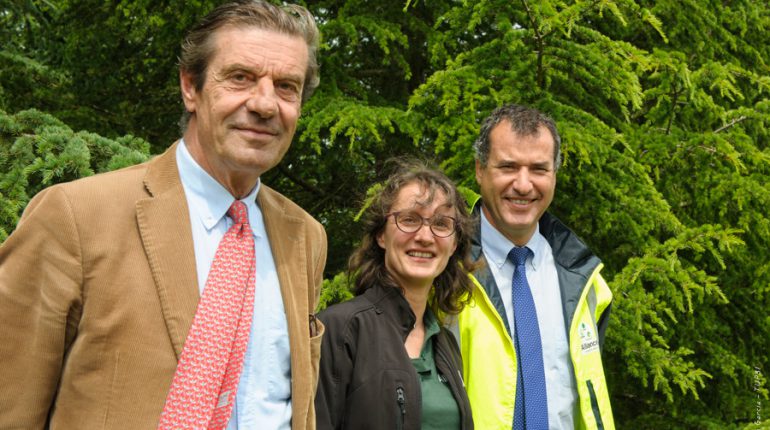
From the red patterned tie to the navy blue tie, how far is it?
1392mm

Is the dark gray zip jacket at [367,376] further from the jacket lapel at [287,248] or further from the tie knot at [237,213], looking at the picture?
the tie knot at [237,213]

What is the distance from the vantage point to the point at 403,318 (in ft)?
8.76

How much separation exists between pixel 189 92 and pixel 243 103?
20 centimetres

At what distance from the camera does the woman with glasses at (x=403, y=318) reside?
238cm

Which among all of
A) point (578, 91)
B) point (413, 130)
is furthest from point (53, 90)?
point (578, 91)

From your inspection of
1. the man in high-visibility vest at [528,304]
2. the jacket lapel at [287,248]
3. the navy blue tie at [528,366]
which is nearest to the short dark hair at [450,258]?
the man in high-visibility vest at [528,304]

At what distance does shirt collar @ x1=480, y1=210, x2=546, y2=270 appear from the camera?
10.4 feet

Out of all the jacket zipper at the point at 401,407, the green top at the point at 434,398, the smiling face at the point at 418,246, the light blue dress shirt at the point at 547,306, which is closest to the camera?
the jacket zipper at the point at 401,407

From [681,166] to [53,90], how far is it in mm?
4295

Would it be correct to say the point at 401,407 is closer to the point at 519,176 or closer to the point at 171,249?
the point at 171,249

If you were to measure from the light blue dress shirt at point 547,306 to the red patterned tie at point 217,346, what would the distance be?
145 centimetres

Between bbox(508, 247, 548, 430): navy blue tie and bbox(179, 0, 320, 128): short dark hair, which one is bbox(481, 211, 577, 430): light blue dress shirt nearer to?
bbox(508, 247, 548, 430): navy blue tie

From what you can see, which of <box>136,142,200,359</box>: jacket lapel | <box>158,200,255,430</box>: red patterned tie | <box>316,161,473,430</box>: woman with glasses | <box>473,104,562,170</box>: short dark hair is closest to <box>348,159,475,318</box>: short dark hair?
<box>316,161,473,430</box>: woman with glasses

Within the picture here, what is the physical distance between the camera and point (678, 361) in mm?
3828
